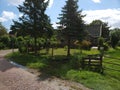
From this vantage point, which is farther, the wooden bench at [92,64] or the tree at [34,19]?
the tree at [34,19]

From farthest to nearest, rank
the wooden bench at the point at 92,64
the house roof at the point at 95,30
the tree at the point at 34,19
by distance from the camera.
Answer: the house roof at the point at 95,30 → the tree at the point at 34,19 → the wooden bench at the point at 92,64

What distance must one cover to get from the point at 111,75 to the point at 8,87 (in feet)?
22.8

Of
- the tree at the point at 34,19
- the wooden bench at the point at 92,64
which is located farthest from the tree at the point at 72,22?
the wooden bench at the point at 92,64

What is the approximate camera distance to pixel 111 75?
14766 mm

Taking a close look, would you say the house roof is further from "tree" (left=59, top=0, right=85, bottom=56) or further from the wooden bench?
the wooden bench

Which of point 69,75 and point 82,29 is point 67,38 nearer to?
point 82,29

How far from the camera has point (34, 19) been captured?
28.7 metres

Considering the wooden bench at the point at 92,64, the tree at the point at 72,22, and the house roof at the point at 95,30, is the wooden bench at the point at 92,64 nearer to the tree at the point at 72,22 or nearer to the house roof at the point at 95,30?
the tree at the point at 72,22

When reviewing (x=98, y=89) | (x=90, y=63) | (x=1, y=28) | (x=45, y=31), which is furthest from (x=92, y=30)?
(x=98, y=89)

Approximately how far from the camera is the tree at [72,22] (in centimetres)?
3010

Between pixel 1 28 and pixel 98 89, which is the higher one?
pixel 1 28

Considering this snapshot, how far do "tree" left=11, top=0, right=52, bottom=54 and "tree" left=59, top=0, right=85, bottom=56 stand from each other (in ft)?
8.62

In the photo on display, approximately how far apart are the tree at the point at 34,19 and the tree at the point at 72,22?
2626 millimetres

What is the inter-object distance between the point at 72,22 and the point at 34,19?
5.18 meters
